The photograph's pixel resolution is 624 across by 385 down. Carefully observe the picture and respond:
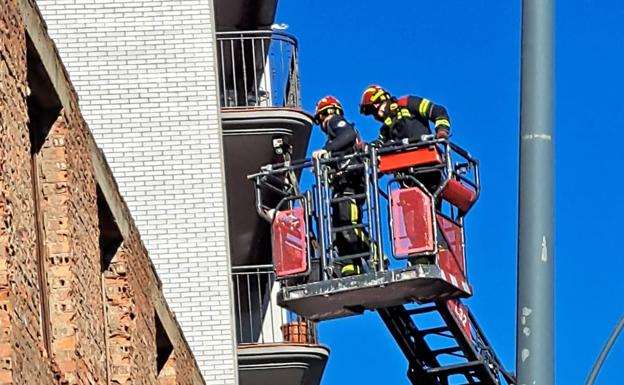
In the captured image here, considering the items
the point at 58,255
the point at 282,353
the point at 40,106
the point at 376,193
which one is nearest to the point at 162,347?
the point at 376,193

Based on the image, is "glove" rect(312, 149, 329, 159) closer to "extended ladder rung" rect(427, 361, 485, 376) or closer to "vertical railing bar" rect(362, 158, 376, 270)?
"vertical railing bar" rect(362, 158, 376, 270)

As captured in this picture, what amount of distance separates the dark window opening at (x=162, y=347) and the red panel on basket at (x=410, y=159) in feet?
7.92

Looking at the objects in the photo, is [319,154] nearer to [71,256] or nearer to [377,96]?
[377,96]

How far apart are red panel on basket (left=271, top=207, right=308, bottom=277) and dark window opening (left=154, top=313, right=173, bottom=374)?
121cm

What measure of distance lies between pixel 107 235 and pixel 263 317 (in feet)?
31.2

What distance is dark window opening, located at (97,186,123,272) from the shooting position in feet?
54.6

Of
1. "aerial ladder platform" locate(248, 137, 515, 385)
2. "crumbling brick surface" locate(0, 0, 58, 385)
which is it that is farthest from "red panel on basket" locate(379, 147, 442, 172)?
"crumbling brick surface" locate(0, 0, 58, 385)

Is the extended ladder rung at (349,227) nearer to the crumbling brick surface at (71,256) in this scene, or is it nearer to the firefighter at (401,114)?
the firefighter at (401,114)

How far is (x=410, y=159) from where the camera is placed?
64.6 ft

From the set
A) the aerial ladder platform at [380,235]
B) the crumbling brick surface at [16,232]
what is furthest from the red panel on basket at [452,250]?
the crumbling brick surface at [16,232]

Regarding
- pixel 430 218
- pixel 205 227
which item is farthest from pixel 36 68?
pixel 205 227

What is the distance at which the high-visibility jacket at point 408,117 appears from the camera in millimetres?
20234

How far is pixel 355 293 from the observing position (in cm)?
1956

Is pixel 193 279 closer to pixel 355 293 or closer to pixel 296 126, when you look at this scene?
pixel 296 126
